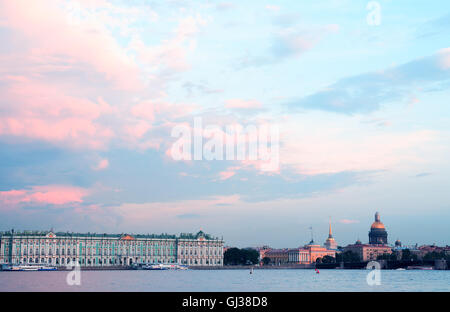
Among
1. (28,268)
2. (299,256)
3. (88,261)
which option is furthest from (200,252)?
(299,256)

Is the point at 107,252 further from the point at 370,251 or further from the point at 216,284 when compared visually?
the point at 370,251

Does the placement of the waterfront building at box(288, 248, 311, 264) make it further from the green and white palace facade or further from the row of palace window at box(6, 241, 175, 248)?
the row of palace window at box(6, 241, 175, 248)

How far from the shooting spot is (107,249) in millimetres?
139000

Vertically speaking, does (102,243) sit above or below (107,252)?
above

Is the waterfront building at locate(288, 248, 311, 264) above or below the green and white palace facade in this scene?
below

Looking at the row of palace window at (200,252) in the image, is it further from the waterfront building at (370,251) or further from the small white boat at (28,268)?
the waterfront building at (370,251)

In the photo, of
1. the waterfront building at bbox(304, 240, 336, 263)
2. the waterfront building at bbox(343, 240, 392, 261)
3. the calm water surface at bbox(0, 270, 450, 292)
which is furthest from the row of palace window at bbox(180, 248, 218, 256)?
the calm water surface at bbox(0, 270, 450, 292)

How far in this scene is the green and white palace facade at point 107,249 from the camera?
130 m

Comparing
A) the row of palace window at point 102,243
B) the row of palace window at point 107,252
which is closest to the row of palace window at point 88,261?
the row of palace window at point 107,252

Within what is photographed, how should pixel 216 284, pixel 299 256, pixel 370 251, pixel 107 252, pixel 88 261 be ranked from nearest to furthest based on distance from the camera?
1. pixel 216 284
2. pixel 88 261
3. pixel 107 252
4. pixel 370 251
5. pixel 299 256

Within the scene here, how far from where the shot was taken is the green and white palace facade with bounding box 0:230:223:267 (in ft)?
425

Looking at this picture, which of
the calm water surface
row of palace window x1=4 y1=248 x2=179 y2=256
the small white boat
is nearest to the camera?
the calm water surface
